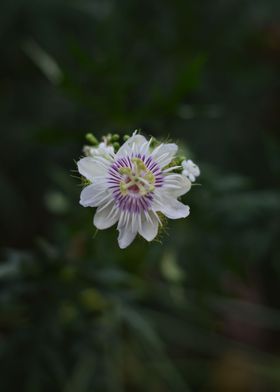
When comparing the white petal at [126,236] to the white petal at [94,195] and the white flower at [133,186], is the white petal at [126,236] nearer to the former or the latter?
the white flower at [133,186]

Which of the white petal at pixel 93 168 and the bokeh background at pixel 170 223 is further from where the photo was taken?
the bokeh background at pixel 170 223

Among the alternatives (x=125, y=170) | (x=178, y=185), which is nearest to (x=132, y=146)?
(x=125, y=170)

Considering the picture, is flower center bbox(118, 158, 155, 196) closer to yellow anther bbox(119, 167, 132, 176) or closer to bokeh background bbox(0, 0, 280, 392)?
yellow anther bbox(119, 167, 132, 176)

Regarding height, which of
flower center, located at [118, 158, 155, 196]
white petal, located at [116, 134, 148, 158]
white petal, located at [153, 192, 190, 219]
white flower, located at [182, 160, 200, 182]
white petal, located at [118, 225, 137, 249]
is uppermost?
white flower, located at [182, 160, 200, 182]

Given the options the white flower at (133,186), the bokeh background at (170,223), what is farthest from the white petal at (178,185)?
the bokeh background at (170,223)

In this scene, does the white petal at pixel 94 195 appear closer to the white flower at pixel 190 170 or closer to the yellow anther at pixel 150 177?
the yellow anther at pixel 150 177

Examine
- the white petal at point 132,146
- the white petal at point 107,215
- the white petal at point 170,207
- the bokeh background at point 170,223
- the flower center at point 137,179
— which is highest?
the bokeh background at point 170,223

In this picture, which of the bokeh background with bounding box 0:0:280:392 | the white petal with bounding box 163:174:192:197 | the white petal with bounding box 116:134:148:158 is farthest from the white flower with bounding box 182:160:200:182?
the bokeh background with bounding box 0:0:280:392

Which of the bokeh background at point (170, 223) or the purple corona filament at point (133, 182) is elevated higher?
the bokeh background at point (170, 223)

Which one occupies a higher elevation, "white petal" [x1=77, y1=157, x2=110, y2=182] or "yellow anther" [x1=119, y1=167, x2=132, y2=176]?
"yellow anther" [x1=119, y1=167, x2=132, y2=176]
